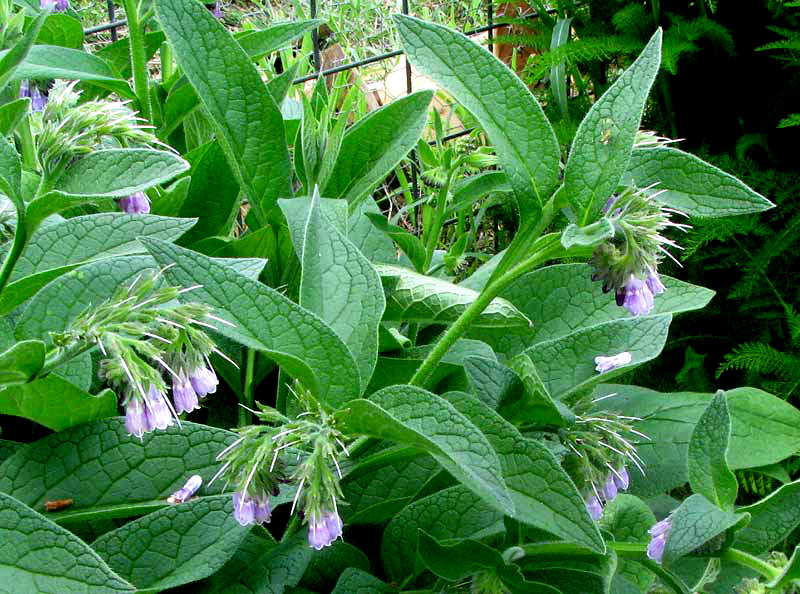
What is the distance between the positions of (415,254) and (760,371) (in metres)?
0.96

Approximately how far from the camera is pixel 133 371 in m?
0.64

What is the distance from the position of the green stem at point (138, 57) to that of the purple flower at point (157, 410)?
585 millimetres

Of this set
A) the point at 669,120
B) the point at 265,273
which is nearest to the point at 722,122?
the point at 669,120

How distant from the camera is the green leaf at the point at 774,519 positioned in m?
0.87

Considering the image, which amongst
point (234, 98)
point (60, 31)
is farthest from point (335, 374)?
point (60, 31)

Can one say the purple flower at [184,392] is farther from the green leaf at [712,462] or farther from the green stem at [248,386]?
the green leaf at [712,462]

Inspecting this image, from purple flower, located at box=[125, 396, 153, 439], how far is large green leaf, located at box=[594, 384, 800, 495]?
21.9 inches

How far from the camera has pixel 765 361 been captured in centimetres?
181

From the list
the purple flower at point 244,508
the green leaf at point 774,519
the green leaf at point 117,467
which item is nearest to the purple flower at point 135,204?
the green leaf at point 117,467

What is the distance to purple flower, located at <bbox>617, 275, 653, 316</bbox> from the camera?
0.79m

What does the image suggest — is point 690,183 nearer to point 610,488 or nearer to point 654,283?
point 654,283

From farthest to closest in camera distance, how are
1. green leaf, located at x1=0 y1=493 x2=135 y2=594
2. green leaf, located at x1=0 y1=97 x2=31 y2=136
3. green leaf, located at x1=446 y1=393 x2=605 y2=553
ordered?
green leaf, located at x1=0 y1=97 x2=31 y2=136 < green leaf, located at x1=446 y1=393 x2=605 y2=553 < green leaf, located at x1=0 y1=493 x2=135 y2=594

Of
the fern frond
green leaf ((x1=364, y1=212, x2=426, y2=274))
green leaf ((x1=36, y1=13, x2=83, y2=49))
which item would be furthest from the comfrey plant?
the fern frond

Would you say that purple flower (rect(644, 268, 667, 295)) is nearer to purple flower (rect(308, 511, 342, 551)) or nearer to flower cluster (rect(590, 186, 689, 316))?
flower cluster (rect(590, 186, 689, 316))
